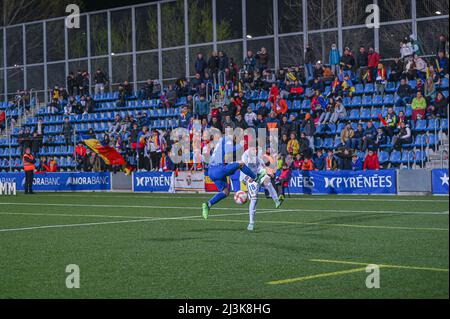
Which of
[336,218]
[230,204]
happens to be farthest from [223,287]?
[230,204]

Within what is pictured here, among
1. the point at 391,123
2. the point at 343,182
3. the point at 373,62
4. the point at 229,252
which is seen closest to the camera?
the point at 229,252

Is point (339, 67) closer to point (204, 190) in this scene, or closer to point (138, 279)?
point (204, 190)

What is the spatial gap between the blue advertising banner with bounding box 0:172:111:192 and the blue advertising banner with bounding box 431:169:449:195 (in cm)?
1605

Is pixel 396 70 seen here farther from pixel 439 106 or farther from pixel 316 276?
pixel 316 276

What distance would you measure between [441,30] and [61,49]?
24703mm

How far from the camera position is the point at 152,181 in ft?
116

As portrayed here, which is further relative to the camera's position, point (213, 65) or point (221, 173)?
point (213, 65)

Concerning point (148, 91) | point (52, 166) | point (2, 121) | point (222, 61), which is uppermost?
point (222, 61)

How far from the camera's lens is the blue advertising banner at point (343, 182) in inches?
1135

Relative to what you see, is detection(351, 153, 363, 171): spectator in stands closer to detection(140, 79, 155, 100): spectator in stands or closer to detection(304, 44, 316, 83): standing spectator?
detection(304, 44, 316, 83): standing spectator

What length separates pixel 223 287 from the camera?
31.5ft

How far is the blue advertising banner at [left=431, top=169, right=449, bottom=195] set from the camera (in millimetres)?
27094

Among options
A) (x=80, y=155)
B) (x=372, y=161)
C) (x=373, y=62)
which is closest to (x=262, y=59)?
(x=373, y=62)

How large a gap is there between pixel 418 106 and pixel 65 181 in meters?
17.8
